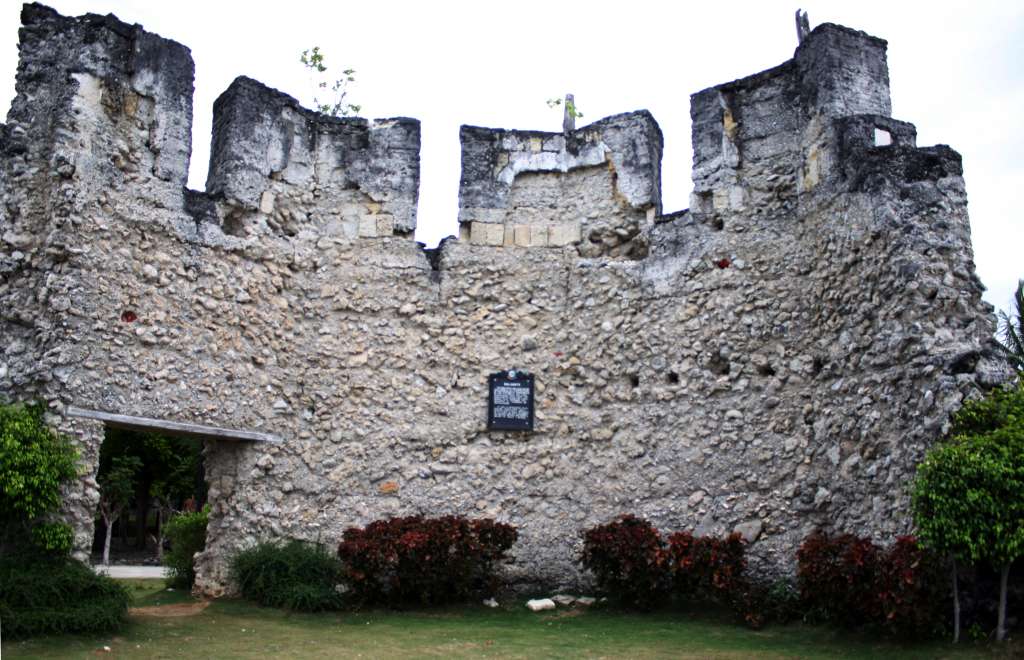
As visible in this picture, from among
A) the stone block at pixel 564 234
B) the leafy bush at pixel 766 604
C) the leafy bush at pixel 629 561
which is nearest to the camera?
the leafy bush at pixel 766 604

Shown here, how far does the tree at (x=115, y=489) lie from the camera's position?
22.6 meters

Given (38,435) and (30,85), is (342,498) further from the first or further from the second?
(30,85)

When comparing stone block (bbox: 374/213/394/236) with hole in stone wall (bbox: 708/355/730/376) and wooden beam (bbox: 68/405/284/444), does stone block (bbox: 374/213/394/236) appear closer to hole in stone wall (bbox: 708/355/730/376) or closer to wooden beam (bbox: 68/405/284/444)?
wooden beam (bbox: 68/405/284/444)

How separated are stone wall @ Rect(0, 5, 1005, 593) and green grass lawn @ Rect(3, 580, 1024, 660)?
1086 millimetres

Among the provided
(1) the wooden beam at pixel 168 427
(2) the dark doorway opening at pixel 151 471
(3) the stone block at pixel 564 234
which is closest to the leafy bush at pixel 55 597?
(1) the wooden beam at pixel 168 427

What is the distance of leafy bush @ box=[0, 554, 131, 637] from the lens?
7.51 meters

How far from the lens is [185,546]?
12023mm

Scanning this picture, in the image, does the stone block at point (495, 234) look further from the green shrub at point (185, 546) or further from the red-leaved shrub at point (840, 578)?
the red-leaved shrub at point (840, 578)

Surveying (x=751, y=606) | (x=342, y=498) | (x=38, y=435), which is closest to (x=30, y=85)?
(x=38, y=435)

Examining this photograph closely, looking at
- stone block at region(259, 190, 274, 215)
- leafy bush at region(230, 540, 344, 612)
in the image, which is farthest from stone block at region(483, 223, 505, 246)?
leafy bush at region(230, 540, 344, 612)

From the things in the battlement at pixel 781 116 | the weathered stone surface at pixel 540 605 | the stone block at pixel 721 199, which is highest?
the battlement at pixel 781 116

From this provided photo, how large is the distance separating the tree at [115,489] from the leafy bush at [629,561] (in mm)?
16161

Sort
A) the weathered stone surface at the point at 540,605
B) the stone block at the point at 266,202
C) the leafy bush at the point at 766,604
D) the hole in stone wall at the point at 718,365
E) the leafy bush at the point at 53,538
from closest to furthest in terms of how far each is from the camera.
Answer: the leafy bush at the point at 53,538
the leafy bush at the point at 766,604
the weathered stone surface at the point at 540,605
the hole in stone wall at the point at 718,365
the stone block at the point at 266,202

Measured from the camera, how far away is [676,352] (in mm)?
10508
